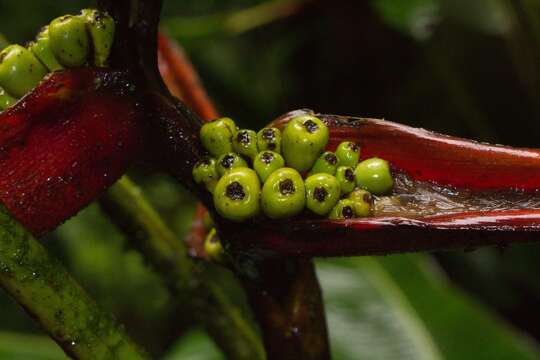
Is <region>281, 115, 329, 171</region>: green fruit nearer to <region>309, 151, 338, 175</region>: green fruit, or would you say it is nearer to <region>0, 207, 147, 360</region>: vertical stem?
<region>309, 151, 338, 175</region>: green fruit

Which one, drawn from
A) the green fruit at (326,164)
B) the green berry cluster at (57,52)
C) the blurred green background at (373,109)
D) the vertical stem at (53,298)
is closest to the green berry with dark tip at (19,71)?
the green berry cluster at (57,52)

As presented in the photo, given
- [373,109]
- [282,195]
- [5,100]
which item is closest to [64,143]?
[5,100]

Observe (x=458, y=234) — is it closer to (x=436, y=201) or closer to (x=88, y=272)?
(x=436, y=201)

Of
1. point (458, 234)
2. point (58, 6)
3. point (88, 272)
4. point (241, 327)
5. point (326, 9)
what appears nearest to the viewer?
point (458, 234)

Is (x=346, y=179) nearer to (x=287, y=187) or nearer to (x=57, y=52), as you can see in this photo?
(x=287, y=187)

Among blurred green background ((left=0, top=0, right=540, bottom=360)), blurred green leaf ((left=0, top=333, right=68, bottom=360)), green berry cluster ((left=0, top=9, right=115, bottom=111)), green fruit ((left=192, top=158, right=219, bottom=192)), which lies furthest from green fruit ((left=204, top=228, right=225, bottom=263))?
blurred green leaf ((left=0, top=333, right=68, bottom=360))

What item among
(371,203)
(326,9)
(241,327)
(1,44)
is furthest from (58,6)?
(371,203)
